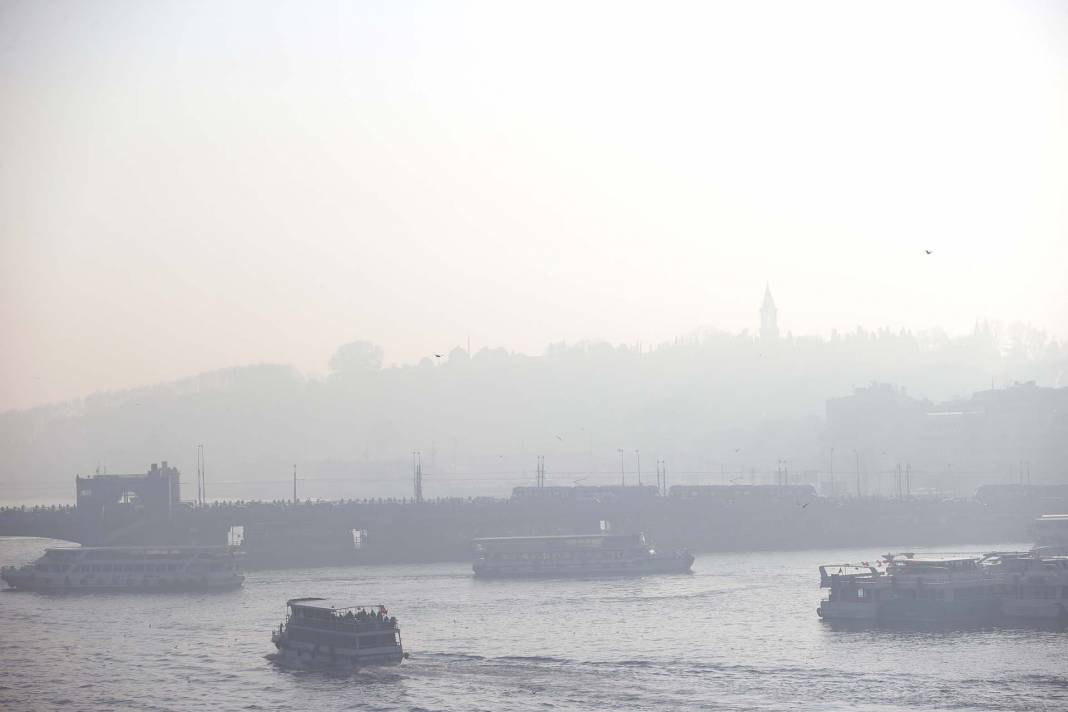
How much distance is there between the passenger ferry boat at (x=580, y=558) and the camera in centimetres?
9919

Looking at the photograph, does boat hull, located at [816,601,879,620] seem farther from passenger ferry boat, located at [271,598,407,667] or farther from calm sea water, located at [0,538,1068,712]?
passenger ferry boat, located at [271,598,407,667]

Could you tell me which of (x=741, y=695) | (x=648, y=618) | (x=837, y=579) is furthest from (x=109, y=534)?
(x=741, y=695)

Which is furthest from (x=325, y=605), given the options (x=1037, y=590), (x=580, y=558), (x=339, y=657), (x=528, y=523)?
(x=528, y=523)

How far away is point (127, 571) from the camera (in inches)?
3770

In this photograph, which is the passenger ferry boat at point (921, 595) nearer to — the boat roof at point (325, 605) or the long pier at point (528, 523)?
the boat roof at point (325, 605)

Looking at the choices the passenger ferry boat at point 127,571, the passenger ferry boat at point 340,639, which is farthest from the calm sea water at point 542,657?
the passenger ferry boat at point 127,571

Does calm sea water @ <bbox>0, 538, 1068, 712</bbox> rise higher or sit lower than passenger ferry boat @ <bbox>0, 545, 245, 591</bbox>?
lower

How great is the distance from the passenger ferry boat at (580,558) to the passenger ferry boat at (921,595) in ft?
83.1

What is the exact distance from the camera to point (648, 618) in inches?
2953

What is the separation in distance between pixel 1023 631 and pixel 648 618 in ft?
59.2

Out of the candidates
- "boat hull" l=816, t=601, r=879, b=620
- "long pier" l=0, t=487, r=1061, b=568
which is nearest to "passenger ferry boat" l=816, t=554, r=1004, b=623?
"boat hull" l=816, t=601, r=879, b=620

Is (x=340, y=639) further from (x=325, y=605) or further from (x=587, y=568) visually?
(x=587, y=568)

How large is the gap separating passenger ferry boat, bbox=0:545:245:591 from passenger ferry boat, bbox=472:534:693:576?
56.0 feet

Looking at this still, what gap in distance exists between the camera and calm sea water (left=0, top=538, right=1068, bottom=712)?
55.5 metres
